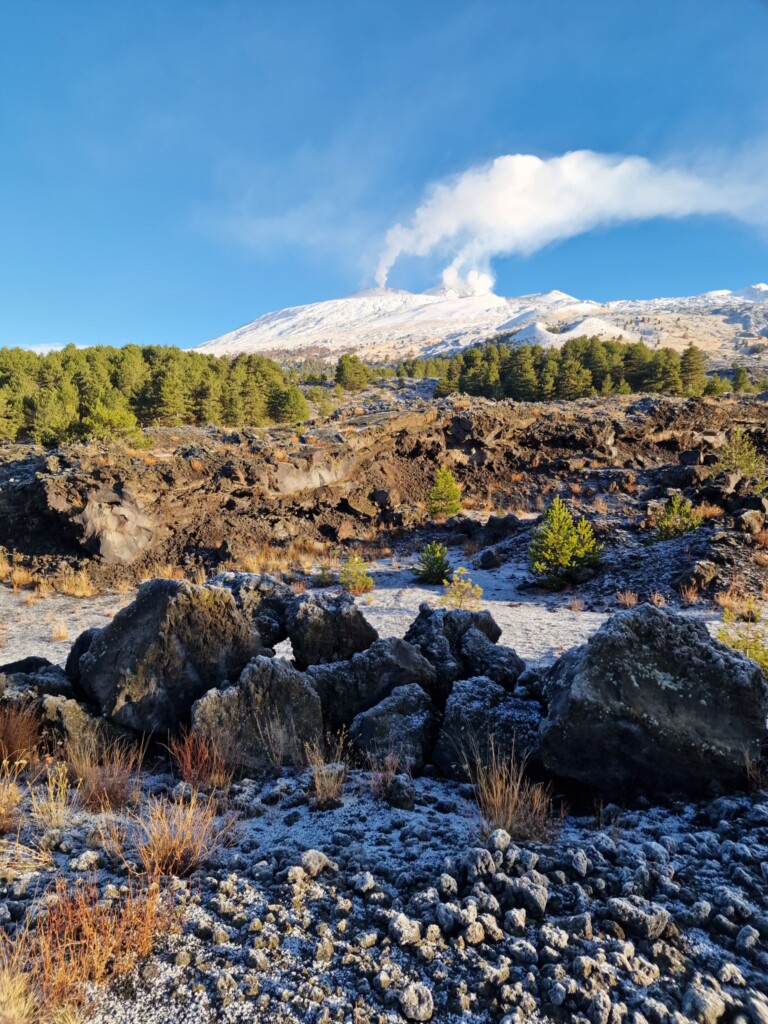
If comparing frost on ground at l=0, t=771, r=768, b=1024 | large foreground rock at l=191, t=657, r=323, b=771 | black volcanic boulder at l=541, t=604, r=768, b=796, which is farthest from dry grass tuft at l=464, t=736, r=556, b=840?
large foreground rock at l=191, t=657, r=323, b=771

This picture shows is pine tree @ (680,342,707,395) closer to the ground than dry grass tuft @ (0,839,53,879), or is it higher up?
higher up

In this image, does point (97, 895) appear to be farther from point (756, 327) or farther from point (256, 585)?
point (756, 327)

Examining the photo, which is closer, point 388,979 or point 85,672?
point 388,979

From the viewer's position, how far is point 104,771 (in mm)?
3494

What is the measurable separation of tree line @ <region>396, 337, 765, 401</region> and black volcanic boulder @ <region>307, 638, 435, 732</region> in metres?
46.2

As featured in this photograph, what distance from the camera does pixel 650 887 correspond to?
229 centimetres

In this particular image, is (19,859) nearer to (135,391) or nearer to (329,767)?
(329,767)

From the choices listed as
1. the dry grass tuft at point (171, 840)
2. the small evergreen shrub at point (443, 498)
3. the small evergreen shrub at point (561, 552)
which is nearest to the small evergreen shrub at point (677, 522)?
the small evergreen shrub at point (561, 552)

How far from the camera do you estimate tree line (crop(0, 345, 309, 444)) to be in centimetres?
3522

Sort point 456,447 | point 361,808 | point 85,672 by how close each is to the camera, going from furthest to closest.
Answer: point 456,447 → point 85,672 → point 361,808

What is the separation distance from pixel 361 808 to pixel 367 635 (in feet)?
6.94

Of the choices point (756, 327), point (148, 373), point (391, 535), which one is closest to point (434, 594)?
point (391, 535)

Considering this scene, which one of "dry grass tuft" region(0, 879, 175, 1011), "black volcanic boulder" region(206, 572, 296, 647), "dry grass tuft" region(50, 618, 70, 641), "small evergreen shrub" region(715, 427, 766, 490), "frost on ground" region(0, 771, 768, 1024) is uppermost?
"small evergreen shrub" region(715, 427, 766, 490)

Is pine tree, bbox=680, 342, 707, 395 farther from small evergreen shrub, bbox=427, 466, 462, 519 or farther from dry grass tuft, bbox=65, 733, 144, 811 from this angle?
dry grass tuft, bbox=65, 733, 144, 811
